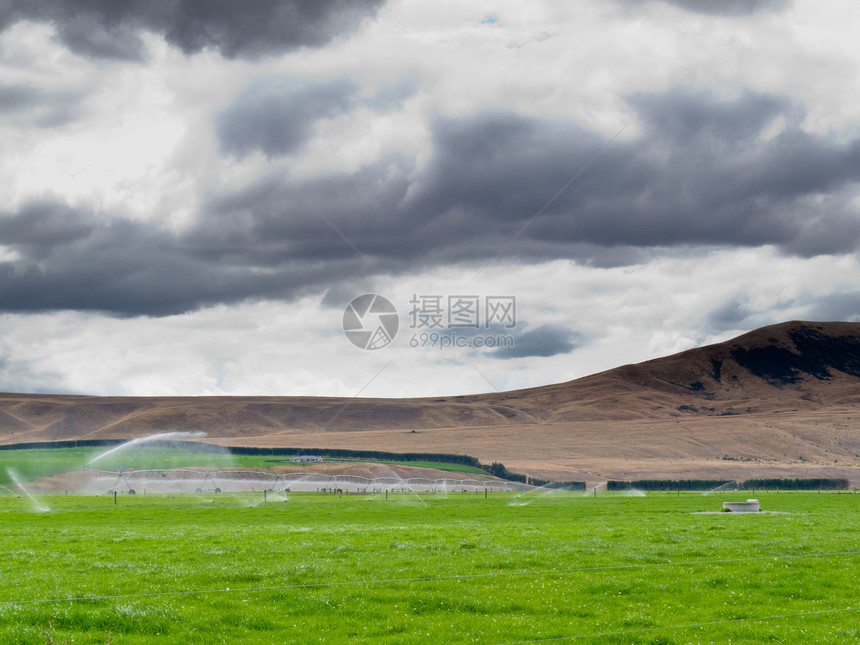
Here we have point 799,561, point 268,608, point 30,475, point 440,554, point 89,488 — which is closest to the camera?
point 268,608

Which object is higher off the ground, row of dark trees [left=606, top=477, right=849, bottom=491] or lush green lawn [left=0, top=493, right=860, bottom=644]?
lush green lawn [left=0, top=493, right=860, bottom=644]

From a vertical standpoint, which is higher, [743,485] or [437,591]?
[437,591]

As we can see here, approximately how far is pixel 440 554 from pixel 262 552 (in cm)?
621

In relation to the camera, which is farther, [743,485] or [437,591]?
[743,485]

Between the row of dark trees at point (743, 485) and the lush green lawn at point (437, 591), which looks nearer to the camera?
the lush green lawn at point (437, 591)

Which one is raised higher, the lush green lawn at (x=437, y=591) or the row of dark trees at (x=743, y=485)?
the lush green lawn at (x=437, y=591)

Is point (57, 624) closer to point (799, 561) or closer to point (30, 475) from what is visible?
point (799, 561)

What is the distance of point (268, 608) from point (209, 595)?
6.59ft

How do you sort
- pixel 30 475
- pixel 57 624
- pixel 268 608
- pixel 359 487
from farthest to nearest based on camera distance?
pixel 30 475 → pixel 359 487 → pixel 268 608 → pixel 57 624

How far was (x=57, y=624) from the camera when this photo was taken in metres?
16.3

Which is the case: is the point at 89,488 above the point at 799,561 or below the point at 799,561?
below

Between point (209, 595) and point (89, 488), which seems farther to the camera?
point (89, 488)

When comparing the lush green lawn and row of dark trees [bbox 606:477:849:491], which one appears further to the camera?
row of dark trees [bbox 606:477:849:491]

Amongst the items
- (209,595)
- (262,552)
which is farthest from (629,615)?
(262,552)
